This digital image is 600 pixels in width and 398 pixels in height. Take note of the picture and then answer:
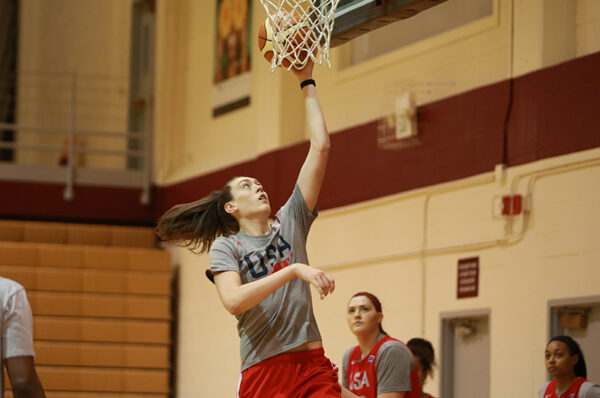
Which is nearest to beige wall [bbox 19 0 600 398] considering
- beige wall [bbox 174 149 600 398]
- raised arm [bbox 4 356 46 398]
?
beige wall [bbox 174 149 600 398]

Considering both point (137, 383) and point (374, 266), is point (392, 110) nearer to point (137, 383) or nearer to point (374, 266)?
point (374, 266)

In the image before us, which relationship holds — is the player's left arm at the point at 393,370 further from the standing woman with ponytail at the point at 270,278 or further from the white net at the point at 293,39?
the white net at the point at 293,39

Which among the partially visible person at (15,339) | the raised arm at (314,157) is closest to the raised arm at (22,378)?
the partially visible person at (15,339)

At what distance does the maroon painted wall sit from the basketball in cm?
321

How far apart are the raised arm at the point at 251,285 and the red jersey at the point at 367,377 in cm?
212

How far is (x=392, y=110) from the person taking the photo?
9289 millimetres

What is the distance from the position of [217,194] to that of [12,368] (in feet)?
4.71

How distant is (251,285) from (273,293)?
0.92 ft

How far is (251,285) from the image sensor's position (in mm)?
3744

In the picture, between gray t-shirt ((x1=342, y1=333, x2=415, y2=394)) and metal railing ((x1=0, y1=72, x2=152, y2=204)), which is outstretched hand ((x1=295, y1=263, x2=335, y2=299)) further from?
metal railing ((x1=0, y1=72, x2=152, y2=204))

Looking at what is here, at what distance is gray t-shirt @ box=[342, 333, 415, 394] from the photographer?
5.71 m

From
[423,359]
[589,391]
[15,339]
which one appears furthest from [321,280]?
[423,359]

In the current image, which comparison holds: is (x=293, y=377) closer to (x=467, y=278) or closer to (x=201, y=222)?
(x=201, y=222)

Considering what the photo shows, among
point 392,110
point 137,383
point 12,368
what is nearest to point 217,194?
point 12,368
